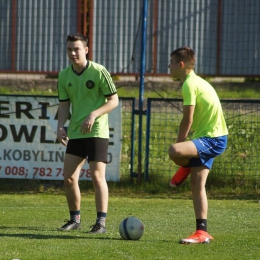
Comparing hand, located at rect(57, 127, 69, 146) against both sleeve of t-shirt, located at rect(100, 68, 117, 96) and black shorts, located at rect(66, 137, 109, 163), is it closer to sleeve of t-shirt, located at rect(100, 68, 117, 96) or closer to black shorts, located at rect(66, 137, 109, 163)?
black shorts, located at rect(66, 137, 109, 163)

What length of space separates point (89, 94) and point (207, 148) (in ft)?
4.79

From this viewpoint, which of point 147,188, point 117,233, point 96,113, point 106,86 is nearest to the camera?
point 96,113

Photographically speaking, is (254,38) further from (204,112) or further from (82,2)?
(204,112)

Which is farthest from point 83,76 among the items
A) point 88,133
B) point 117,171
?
point 117,171

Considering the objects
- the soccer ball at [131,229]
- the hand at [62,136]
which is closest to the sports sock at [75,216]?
the hand at [62,136]

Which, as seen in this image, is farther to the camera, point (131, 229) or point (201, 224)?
point (131, 229)

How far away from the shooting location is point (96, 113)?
7.73 metres

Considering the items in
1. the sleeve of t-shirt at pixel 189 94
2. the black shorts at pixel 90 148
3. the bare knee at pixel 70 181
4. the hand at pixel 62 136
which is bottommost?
the bare knee at pixel 70 181

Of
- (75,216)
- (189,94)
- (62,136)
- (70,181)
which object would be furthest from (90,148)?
(189,94)

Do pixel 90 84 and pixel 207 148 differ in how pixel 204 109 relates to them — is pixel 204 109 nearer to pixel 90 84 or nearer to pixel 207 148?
pixel 207 148

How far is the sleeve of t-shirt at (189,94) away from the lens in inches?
281

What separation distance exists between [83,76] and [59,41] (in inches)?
288

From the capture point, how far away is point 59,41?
15102mm

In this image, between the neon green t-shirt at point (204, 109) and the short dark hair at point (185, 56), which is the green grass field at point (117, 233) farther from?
the short dark hair at point (185, 56)
